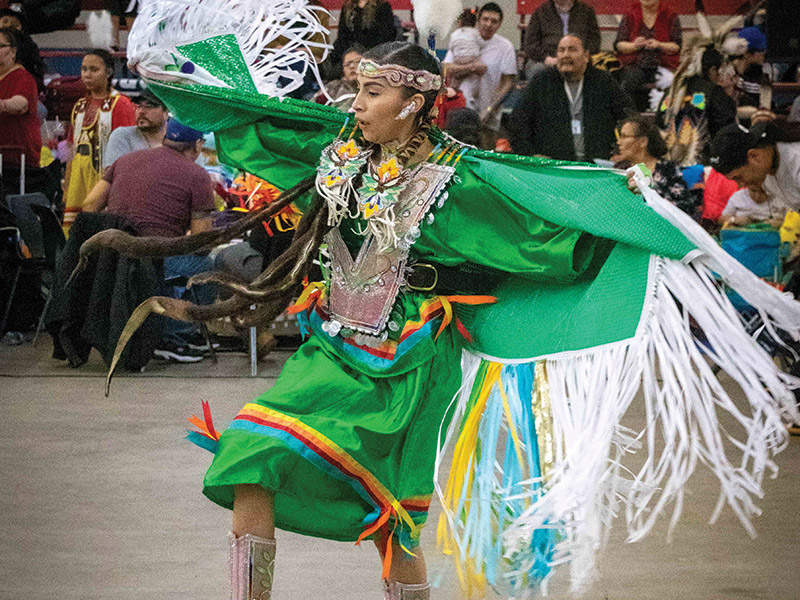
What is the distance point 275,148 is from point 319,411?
741 mm

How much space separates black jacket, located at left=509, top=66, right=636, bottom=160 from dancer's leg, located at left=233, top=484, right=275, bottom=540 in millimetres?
3650

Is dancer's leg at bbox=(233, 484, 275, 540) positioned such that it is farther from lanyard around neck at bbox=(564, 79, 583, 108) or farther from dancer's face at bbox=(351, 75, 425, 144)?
lanyard around neck at bbox=(564, 79, 583, 108)

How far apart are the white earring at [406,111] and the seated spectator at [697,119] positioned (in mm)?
4723

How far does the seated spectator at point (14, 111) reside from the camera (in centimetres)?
708

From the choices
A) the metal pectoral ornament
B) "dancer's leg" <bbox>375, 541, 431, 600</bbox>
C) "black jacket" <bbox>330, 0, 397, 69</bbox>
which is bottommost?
"dancer's leg" <bbox>375, 541, 431, 600</bbox>

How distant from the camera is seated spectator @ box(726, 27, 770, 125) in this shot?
25.7ft

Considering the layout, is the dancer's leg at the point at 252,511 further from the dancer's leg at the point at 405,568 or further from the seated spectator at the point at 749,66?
the seated spectator at the point at 749,66

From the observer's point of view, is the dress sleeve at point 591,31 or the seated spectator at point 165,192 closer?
the seated spectator at point 165,192

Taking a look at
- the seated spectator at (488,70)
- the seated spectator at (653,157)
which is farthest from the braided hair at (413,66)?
the seated spectator at (488,70)

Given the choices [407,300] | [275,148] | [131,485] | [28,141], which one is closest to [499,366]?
[407,300]

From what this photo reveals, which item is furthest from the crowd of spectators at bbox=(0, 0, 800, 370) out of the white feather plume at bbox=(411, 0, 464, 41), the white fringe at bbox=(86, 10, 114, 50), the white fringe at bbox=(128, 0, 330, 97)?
the white fringe at bbox=(128, 0, 330, 97)

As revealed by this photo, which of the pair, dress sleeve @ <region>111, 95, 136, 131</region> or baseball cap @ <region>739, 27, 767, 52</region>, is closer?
dress sleeve @ <region>111, 95, 136, 131</region>

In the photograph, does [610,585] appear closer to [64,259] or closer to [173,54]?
[173,54]

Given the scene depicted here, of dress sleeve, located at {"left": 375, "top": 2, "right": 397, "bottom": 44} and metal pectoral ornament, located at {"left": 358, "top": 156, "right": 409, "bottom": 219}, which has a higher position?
metal pectoral ornament, located at {"left": 358, "top": 156, "right": 409, "bottom": 219}
